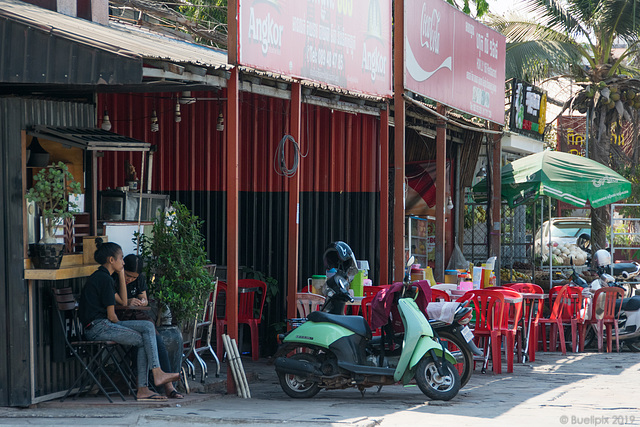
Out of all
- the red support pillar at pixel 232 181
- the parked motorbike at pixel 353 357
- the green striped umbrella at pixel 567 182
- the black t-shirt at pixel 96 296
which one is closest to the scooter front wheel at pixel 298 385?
the parked motorbike at pixel 353 357

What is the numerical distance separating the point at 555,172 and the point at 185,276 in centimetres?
784

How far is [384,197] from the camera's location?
11.0 m

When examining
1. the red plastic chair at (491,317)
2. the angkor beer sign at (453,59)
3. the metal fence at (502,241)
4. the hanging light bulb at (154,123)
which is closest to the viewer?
the red plastic chair at (491,317)

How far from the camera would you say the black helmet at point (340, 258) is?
316 inches

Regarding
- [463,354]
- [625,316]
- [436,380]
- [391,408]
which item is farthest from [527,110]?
[391,408]

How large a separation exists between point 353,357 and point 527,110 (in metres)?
10.4

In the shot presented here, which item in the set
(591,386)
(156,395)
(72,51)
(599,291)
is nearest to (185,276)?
(156,395)

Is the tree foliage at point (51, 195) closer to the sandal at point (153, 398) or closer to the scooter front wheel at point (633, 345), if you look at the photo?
the sandal at point (153, 398)

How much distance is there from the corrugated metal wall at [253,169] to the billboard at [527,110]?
561 cm

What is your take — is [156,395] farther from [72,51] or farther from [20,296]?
[72,51]

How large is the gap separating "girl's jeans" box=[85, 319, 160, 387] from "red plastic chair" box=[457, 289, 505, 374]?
3.91m

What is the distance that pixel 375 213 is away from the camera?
1164cm

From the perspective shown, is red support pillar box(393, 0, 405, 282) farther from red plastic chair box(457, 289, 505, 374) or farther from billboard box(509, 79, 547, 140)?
billboard box(509, 79, 547, 140)

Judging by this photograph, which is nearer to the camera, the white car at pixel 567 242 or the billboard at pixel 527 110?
the billboard at pixel 527 110
